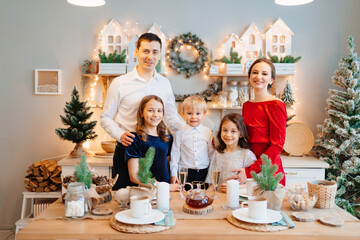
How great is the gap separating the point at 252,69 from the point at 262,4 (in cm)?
162

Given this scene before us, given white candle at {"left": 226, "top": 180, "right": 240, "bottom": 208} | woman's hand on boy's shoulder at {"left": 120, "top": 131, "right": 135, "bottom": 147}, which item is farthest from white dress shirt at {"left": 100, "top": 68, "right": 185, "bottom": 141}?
white candle at {"left": 226, "top": 180, "right": 240, "bottom": 208}

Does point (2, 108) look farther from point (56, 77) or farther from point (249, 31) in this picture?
point (249, 31)

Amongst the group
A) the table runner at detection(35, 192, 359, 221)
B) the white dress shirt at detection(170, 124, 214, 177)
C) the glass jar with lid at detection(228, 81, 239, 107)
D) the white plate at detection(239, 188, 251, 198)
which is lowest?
the table runner at detection(35, 192, 359, 221)

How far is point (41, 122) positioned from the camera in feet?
11.8

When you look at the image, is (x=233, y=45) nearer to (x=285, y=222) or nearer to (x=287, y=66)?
(x=287, y=66)

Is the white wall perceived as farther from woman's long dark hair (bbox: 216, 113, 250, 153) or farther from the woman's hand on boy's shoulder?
the woman's hand on boy's shoulder

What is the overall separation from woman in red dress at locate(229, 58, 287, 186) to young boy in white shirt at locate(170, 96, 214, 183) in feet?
1.09

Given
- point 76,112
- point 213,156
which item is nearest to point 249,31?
point 213,156

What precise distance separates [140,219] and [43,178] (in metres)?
2.13

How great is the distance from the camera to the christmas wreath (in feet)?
11.5

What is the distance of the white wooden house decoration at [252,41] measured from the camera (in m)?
3.52

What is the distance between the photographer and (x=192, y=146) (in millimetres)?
2328

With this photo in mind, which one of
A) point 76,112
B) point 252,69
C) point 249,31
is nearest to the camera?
point 252,69

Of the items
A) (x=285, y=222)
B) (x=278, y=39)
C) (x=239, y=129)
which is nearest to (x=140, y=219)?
(x=285, y=222)
